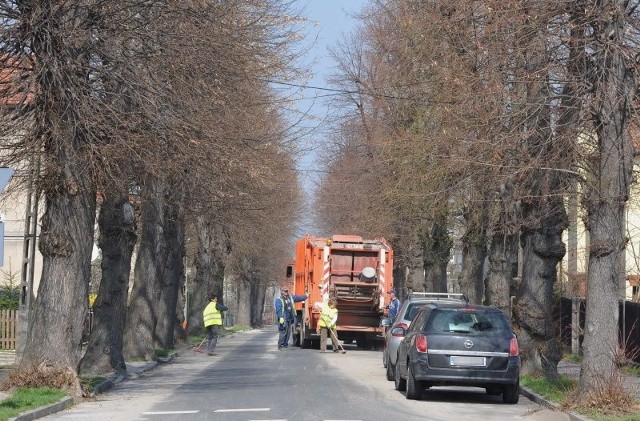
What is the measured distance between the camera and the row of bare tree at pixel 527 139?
52.2 ft

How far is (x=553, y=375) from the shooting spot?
70.3 feet

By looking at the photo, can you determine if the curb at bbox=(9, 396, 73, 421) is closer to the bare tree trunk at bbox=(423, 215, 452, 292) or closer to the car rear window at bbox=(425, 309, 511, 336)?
the car rear window at bbox=(425, 309, 511, 336)

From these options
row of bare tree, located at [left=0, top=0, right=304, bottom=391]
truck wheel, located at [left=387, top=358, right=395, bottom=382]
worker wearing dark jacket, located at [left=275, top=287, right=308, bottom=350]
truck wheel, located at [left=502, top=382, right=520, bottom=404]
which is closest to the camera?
row of bare tree, located at [left=0, top=0, right=304, bottom=391]

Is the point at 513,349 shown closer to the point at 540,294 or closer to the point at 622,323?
the point at 540,294

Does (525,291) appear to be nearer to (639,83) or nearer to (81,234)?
Result: (639,83)

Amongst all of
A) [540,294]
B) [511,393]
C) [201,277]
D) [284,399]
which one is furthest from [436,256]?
[284,399]

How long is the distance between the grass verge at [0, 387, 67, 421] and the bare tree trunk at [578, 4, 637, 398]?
7.56 metres

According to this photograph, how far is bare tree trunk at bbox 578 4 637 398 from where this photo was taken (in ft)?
51.5

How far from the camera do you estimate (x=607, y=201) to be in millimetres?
16047

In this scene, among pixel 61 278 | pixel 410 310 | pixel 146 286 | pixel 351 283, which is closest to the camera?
pixel 61 278

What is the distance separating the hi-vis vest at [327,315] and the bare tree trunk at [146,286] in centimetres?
518

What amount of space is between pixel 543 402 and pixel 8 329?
852 inches

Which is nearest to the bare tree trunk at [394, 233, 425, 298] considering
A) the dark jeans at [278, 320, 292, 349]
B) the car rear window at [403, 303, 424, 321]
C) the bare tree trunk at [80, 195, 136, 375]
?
the dark jeans at [278, 320, 292, 349]

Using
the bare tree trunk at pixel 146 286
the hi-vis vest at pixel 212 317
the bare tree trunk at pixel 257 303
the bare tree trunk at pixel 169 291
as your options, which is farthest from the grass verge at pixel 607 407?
the bare tree trunk at pixel 257 303
